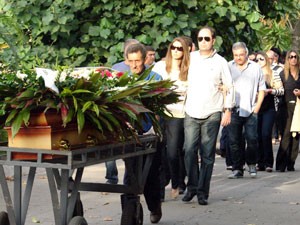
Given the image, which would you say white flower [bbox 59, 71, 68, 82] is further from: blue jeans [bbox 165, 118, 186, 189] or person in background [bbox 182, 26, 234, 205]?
blue jeans [bbox 165, 118, 186, 189]

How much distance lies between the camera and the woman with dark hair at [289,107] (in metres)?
15.2

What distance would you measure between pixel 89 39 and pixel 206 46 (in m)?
4.27

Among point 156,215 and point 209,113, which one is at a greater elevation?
point 209,113

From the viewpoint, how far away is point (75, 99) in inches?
274

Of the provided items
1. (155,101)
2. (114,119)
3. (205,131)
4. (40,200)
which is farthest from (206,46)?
(114,119)

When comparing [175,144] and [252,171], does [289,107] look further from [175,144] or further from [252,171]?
[175,144]

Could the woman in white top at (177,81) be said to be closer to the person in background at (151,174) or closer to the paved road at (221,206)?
the paved road at (221,206)

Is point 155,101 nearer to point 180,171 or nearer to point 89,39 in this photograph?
point 180,171

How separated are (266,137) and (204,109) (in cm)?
451

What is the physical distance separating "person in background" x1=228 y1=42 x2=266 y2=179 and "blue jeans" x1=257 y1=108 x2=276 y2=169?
2.99 ft

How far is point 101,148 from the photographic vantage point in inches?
285

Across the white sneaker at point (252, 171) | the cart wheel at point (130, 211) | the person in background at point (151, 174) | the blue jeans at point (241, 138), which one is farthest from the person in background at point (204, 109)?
the white sneaker at point (252, 171)

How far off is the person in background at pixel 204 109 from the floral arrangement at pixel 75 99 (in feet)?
11.0

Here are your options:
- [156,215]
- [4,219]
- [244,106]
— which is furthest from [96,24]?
[4,219]
